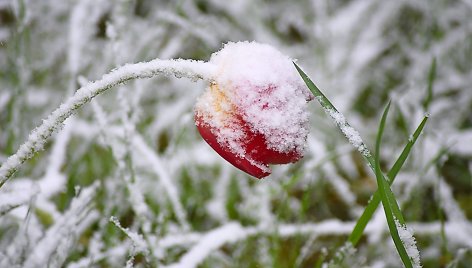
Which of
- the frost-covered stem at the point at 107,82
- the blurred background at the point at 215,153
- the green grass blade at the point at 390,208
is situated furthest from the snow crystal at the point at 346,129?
the blurred background at the point at 215,153

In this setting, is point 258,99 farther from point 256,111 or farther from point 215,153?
point 215,153

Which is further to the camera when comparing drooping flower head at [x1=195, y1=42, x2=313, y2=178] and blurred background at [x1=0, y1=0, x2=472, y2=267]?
blurred background at [x1=0, y1=0, x2=472, y2=267]

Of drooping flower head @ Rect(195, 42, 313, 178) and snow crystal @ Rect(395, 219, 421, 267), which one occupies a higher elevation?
drooping flower head @ Rect(195, 42, 313, 178)

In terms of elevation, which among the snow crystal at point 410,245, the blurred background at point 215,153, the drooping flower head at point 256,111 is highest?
the blurred background at point 215,153

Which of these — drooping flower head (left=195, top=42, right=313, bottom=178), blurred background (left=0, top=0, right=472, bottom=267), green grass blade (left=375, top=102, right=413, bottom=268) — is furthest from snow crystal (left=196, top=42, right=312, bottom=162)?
blurred background (left=0, top=0, right=472, bottom=267)

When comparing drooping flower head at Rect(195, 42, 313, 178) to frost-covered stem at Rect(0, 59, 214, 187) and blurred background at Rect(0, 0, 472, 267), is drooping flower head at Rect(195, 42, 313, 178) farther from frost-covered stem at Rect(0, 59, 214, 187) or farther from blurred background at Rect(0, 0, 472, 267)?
blurred background at Rect(0, 0, 472, 267)

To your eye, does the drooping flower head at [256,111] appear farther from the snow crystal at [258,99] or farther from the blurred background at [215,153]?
the blurred background at [215,153]

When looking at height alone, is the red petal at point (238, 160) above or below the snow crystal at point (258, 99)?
below
